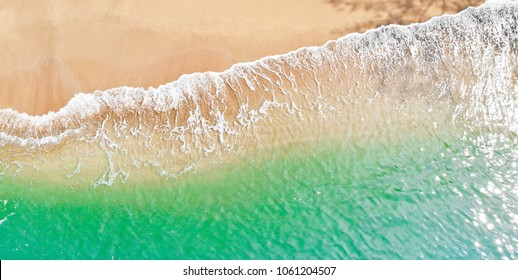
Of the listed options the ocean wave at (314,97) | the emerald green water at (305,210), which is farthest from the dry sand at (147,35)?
the emerald green water at (305,210)

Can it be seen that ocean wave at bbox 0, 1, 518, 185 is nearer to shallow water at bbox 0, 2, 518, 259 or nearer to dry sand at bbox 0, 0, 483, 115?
shallow water at bbox 0, 2, 518, 259

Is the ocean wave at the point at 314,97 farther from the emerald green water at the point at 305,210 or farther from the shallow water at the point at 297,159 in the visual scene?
the emerald green water at the point at 305,210

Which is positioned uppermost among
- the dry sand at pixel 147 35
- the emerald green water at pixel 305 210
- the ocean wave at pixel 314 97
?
the dry sand at pixel 147 35

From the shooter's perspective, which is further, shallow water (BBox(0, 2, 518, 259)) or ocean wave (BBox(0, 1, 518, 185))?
ocean wave (BBox(0, 1, 518, 185))

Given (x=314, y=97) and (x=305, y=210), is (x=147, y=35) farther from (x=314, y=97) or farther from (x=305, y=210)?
(x=305, y=210)

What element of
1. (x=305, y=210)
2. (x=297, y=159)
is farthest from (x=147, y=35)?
(x=305, y=210)

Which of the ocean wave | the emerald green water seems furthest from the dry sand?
the emerald green water

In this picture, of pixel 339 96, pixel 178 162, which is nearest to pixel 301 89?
pixel 339 96
